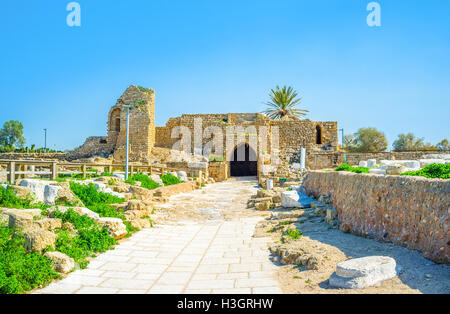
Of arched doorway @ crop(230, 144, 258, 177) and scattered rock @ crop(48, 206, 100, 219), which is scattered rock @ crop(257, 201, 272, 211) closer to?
scattered rock @ crop(48, 206, 100, 219)

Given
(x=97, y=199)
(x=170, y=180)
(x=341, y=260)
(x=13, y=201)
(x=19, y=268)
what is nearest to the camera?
(x=19, y=268)

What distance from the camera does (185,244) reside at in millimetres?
6586

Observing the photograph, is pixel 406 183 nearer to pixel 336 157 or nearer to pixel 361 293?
pixel 361 293

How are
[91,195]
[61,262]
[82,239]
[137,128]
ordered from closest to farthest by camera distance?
[61,262], [82,239], [91,195], [137,128]

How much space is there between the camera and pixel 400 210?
15.7 feet

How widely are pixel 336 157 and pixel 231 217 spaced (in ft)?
66.2

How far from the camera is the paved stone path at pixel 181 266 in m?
4.10

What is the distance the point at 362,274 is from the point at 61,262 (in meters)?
3.83

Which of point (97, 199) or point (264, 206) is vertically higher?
point (97, 199)

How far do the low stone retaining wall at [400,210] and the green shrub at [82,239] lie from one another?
175 inches

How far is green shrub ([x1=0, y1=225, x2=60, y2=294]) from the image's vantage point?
373 cm

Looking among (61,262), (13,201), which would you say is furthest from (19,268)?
(13,201)

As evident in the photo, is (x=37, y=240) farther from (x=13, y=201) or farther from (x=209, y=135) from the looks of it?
(x=209, y=135)

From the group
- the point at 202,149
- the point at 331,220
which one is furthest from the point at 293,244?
the point at 202,149
